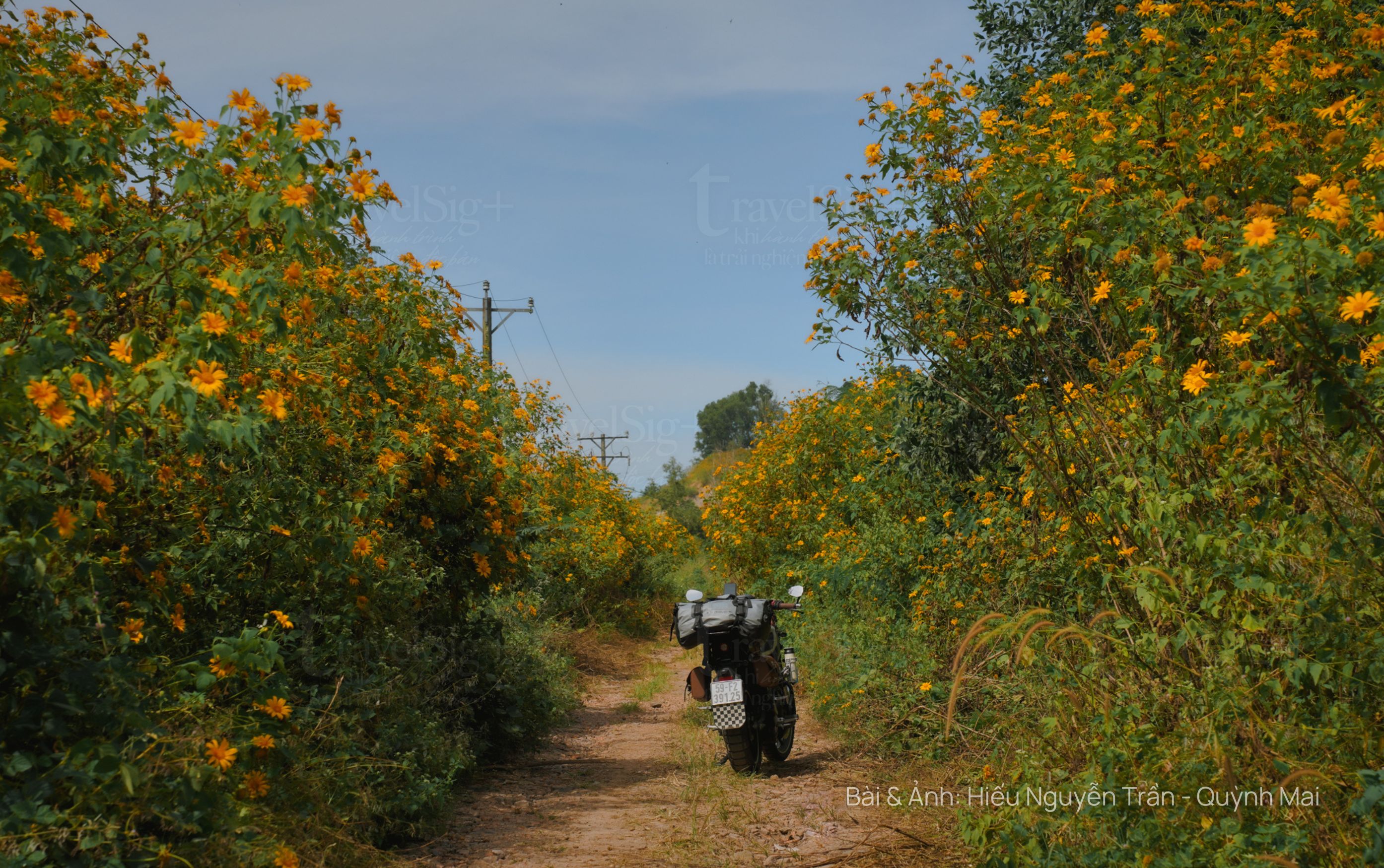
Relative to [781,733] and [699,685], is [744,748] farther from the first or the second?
[699,685]

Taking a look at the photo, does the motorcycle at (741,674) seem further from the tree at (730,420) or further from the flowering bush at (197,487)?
the tree at (730,420)

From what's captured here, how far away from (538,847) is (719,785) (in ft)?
4.96

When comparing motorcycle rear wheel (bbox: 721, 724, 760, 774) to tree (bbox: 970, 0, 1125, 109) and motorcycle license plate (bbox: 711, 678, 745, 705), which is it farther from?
tree (bbox: 970, 0, 1125, 109)

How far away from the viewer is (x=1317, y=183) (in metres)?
3.28

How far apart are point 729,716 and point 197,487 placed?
3.74 metres

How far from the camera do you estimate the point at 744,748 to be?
643cm

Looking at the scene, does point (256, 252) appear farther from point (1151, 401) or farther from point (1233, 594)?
point (1233, 594)

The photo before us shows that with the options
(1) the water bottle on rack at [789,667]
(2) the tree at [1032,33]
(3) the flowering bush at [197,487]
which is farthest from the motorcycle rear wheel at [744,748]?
(2) the tree at [1032,33]

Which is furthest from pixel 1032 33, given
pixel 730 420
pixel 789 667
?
pixel 730 420

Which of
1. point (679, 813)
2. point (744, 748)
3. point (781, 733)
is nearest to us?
point (679, 813)

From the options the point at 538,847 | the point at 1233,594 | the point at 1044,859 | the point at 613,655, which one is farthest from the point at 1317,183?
the point at 613,655

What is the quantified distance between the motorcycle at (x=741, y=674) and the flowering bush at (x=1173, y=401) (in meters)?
1.11

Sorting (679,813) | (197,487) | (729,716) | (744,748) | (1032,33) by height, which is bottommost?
(679,813)

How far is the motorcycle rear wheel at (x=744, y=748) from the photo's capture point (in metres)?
6.40
